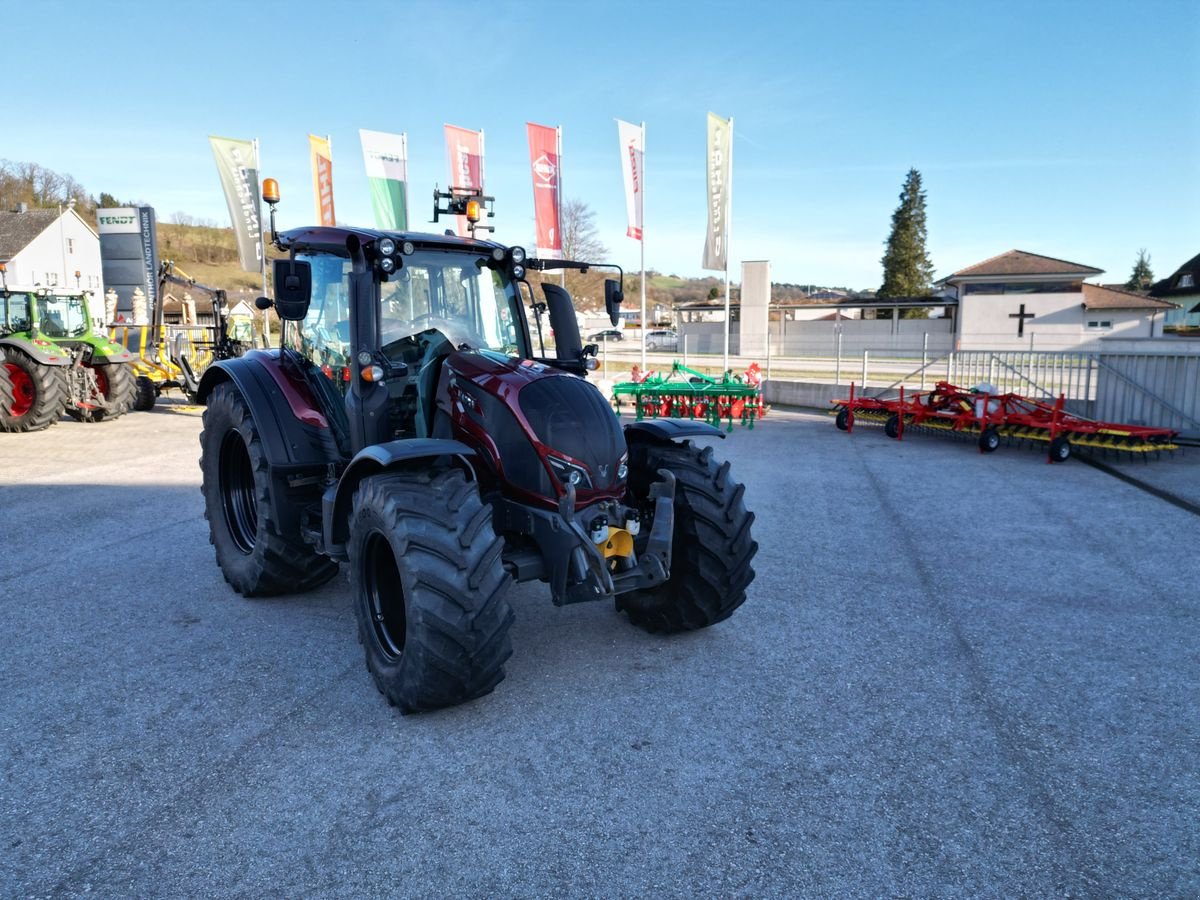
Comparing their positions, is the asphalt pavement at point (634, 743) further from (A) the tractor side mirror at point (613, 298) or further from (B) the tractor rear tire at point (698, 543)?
(A) the tractor side mirror at point (613, 298)

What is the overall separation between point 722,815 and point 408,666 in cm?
144

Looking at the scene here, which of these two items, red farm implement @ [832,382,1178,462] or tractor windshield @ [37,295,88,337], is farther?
tractor windshield @ [37,295,88,337]

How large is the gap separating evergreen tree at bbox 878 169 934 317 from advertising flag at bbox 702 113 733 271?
4077 cm

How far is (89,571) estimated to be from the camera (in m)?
5.75

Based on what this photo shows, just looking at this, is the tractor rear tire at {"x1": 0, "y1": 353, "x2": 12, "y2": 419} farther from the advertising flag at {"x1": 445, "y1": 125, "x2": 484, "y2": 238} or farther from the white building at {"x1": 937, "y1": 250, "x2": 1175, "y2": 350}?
the white building at {"x1": 937, "y1": 250, "x2": 1175, "y2": 350}

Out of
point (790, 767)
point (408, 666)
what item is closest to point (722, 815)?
point (790, 767)

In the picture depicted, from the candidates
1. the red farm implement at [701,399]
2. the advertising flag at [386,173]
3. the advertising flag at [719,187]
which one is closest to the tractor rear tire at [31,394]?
the advertising flag at [386,173]

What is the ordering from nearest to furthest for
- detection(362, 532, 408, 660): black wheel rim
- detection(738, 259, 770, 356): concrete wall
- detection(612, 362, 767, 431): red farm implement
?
detection(362, 532, 408, 660): black wheel rim
detection(612, 362, 767, 431): red farm implement
detection(738, 259, 770, 356): concrete wall

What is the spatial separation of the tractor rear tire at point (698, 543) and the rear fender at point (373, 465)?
1.14 meters

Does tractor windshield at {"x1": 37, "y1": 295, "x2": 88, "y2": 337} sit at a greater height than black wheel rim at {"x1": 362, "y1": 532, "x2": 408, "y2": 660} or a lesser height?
greater

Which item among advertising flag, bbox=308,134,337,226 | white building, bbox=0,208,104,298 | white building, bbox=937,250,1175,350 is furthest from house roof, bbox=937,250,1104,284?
white building, bbox=0,208,104,298

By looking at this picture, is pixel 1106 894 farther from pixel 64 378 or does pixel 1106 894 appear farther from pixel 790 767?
pixel 64 378

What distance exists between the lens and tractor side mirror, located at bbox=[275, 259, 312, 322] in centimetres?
402

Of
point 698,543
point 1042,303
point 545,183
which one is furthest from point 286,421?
point 1042,303
